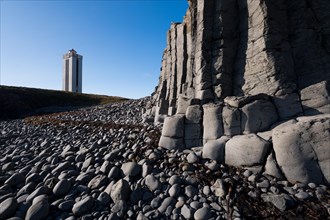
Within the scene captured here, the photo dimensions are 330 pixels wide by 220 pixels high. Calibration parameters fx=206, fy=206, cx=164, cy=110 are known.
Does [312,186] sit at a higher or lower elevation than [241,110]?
lower

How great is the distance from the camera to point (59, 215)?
17.5ft

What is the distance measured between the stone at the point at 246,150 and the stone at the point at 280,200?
1208mm

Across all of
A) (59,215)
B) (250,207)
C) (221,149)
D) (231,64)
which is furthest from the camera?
(231,64)

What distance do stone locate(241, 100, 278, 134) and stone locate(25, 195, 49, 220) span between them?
21.2 ft

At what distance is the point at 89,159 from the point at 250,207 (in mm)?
5855

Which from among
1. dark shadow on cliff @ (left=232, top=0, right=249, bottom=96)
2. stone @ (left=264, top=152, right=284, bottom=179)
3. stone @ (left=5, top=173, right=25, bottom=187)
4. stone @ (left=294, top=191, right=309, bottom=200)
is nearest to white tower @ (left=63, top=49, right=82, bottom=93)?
stone @ (left=5, top=173, right=25, bottom=187)

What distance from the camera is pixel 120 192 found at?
222 inches

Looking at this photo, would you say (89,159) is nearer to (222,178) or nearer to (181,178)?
(181,178)

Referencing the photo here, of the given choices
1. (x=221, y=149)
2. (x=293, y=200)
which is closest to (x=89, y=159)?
(x=221, y=149)

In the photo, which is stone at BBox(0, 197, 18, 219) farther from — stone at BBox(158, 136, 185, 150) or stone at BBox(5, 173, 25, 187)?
stone at BBox(158, 136, 185, 150)

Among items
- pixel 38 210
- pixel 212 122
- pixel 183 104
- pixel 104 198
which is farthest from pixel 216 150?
pixel 38 210

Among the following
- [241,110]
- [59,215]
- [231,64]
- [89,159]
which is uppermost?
[231,64]

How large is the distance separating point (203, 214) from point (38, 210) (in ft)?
13.6

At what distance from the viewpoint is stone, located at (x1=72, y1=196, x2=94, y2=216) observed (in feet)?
17.4
